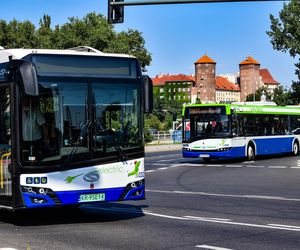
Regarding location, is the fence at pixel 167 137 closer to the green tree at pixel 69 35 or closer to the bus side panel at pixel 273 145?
the green tree at pixel 69 35

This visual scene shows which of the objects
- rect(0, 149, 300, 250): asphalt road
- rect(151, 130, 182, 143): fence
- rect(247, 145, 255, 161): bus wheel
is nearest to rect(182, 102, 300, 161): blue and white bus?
rect(247, 145, 255, 161): bus wheel

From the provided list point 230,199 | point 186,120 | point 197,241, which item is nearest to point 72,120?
point 197,241

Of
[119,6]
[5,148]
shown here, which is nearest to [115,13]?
[119,6]

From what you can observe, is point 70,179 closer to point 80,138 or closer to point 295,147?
point 80,138

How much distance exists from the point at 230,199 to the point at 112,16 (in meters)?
6.35

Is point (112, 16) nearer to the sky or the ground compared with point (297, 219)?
nearer to the sky

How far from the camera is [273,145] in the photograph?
31797 mm

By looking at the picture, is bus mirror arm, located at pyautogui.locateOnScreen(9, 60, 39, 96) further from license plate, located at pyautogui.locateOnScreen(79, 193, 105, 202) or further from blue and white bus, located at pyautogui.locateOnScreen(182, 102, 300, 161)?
blue and white bus, located at pyautogui.locateOnScreen(182, 102, 300, 161)

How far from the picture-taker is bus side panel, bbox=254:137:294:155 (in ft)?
100

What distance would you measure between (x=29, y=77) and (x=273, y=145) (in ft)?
77.8

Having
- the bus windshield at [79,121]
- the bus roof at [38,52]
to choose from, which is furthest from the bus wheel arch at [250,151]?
the bus roof at [38,52]

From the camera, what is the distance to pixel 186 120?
94.1ft

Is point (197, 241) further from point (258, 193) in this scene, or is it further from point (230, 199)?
point (258, 193)

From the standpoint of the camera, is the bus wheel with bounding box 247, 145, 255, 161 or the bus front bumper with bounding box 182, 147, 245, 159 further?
the bus wheel with bounding box 247, 145, 255, 161
